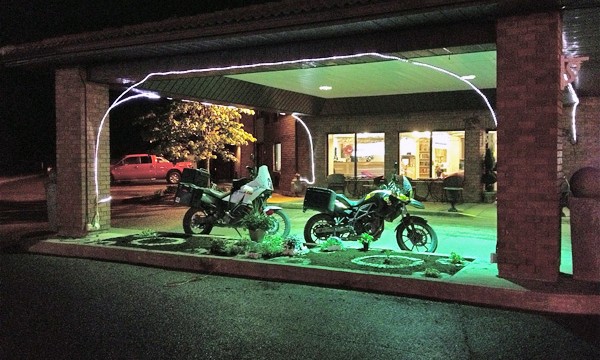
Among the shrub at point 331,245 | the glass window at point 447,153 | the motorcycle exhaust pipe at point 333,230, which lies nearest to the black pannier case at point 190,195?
the motorcycle exhaust pipe at point 333,230

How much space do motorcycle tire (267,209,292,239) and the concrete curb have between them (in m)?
2.29

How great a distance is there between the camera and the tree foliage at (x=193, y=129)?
2255 cm

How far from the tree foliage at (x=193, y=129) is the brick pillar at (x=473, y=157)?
887 cm

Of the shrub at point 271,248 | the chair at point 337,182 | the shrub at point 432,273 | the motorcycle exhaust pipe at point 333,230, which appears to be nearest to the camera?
the shrub at point 432,273

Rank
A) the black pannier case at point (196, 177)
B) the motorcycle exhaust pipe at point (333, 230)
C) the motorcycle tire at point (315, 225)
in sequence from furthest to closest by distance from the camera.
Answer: the black pannier case at point (196, 177)
the motorcycle tire at point (315, 225)
the motorcycle exhaust pipe at point (333, 230)

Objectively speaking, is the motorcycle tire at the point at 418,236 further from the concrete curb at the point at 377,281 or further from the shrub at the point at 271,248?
the shrub at the point at 271,248

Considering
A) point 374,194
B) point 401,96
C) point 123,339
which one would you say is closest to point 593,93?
point 401,96

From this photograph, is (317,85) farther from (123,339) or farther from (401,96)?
(123,339)

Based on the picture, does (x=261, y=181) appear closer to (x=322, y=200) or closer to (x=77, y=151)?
(x=322, y=200)

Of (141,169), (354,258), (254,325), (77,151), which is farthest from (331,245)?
(141,169)

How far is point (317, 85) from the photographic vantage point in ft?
53.9

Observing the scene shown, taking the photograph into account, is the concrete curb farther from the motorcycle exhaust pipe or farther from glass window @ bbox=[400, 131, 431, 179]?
glass window @ bbox=[400, 131, 431, 179]

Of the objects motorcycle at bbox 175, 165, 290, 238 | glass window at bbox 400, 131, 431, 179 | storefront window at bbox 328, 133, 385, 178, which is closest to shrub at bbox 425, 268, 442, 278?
motorcycle at bbox 175, 165, 290, 238

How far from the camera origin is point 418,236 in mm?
10102
